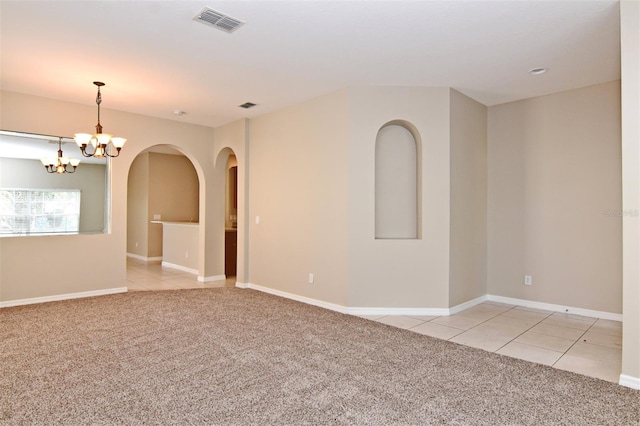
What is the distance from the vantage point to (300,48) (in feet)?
11.6

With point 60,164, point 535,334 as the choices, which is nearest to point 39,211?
point 60,164

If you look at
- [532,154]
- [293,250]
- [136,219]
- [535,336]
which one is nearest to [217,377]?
[293,250]

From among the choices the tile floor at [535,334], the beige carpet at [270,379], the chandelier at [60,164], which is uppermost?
the chandelier at [60,164]

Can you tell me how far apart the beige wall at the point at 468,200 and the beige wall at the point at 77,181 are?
4927 millimetres

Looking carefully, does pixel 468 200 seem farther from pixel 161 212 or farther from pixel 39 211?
pixel 161 212

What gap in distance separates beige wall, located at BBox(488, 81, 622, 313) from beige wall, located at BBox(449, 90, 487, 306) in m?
0.19

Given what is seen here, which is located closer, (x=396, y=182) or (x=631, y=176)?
(x=631, y=176)

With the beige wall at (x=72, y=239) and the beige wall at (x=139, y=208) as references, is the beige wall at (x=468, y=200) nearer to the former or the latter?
the beige wall at (x=72, y=239)

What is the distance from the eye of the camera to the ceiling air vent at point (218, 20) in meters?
2.93

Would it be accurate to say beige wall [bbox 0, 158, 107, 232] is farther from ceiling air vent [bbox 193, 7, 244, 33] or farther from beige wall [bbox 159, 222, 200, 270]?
ceiling air vent [bbox 193, 7, 244, 33]

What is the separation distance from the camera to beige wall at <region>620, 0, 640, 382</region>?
2596 millimetres

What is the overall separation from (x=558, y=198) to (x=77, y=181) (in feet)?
21.3

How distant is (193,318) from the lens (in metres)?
4.30

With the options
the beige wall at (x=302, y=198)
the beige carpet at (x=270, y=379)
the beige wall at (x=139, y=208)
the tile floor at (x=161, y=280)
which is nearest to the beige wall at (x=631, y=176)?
the beige carpet at (x=270, y=379)
